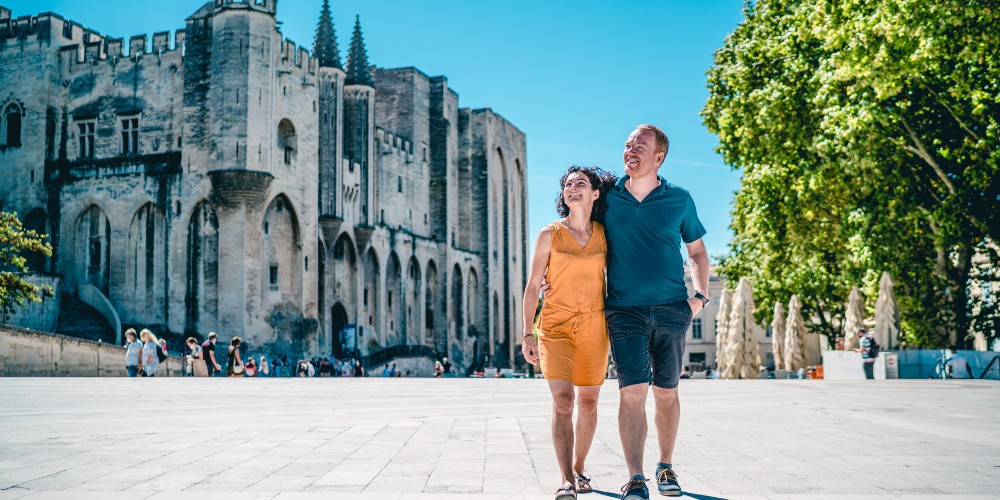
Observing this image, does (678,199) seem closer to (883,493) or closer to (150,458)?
(883,493)

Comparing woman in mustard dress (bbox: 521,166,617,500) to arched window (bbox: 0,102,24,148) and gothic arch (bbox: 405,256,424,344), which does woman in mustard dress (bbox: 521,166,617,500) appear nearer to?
arched window (bbox: 0,102,24,148)

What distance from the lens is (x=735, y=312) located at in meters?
26.6

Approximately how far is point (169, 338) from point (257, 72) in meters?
11.6

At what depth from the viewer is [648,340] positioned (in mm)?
Result: 5043

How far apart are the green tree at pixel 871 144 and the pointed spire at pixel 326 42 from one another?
2559 cm

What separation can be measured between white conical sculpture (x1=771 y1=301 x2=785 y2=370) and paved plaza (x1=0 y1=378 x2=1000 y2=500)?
57.0 ft

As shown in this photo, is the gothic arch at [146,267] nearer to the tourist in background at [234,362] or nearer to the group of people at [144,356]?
the tourist in background at [234,362]

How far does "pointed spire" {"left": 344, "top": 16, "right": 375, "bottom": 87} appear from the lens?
5128 cm

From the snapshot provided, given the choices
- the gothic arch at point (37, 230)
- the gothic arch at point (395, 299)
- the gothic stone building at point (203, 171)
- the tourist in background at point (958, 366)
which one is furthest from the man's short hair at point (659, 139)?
the gothic arch at point (395, 299)

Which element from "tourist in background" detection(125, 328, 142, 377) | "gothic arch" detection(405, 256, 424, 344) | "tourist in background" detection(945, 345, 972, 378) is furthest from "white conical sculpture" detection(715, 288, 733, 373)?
"gothic arch" detection(405, 256, 424, 344)

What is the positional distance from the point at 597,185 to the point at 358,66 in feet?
157

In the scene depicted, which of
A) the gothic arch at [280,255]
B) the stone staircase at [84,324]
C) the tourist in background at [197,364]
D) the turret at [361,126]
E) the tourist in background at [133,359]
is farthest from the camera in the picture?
the turret at [361,126]

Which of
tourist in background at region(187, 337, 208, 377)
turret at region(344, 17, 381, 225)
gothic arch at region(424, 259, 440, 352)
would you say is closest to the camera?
tourist in background at region(187, 337, 208, 377)

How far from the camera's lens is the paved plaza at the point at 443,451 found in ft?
16.7
